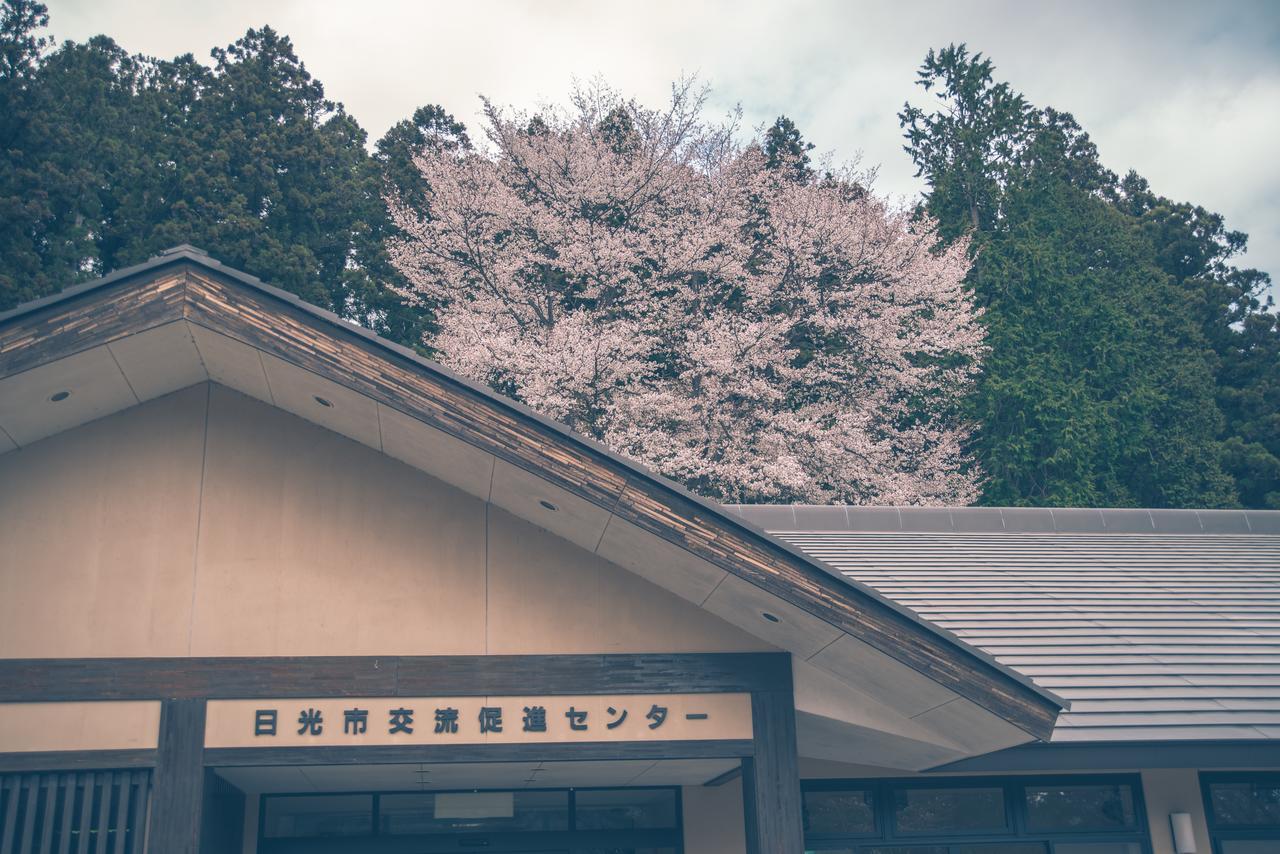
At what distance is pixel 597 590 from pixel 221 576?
211 cm

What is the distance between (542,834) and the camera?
761 cm

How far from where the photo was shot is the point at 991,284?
27000 millimetres

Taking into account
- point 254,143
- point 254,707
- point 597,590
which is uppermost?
point 254,143

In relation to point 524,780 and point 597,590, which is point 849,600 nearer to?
point 597,590

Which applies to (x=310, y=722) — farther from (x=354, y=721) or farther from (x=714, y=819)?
(x=714, y=819)

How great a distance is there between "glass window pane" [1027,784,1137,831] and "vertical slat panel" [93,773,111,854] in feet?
18.8

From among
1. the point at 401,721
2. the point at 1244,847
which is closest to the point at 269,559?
the point at 401,721

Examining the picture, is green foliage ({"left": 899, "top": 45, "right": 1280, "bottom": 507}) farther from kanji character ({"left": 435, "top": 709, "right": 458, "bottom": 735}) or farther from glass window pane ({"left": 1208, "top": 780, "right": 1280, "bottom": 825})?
kanji character ({"left": 435, "top": 709, "right": 458, "bottom": 735})

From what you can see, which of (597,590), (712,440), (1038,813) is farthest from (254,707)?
(712,440)

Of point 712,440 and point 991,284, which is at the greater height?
point 991,284

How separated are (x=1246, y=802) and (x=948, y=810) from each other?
6.96ft

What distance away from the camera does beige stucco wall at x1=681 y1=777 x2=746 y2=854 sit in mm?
7574

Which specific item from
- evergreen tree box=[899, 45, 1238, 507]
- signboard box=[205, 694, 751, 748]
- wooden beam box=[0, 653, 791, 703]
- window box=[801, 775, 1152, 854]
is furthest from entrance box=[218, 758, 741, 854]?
evergreen tree box=[899, 45, 1238, 507]

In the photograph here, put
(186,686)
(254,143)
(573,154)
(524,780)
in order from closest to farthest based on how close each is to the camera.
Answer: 1. (186,686)
2. (524,780)
3. (573,154)
4. (254,143)
